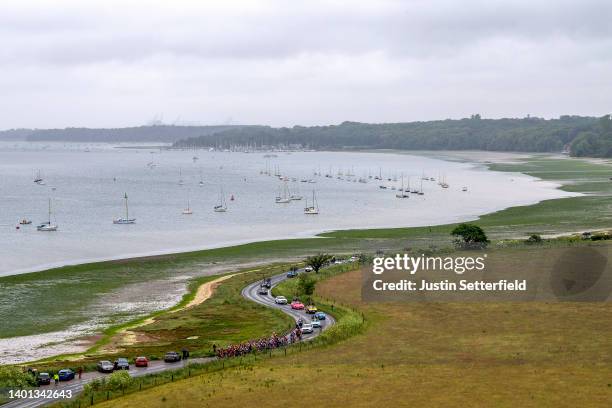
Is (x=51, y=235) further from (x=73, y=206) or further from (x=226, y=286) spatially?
(x=226, y=286)

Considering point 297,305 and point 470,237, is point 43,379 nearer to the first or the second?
point 297,305

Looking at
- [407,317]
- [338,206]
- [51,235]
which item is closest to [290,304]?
[407,317]

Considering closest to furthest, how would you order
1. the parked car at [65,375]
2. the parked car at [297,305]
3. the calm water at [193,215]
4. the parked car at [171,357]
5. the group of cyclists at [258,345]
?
the parked car at [65,375] < the parked car at [171,357] < the group of cyclists at [258,345] < the parked car at [297,305] < the calm water at [193,215]

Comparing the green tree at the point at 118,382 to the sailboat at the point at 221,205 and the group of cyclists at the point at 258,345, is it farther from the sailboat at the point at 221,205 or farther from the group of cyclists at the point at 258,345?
the sailboat at the point at 221,205

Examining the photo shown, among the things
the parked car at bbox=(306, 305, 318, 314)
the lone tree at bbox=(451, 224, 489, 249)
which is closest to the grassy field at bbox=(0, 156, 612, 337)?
the lone tree at bbox=(451, 224, 489, 249)

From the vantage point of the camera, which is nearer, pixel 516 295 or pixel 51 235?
pixel 516 295

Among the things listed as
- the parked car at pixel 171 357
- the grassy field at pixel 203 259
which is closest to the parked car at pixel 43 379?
the parked car at pixel 171 357

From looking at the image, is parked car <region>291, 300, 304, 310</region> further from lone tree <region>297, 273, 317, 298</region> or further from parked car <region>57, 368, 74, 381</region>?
parked car <region>57, 368, 74, 381</region>
